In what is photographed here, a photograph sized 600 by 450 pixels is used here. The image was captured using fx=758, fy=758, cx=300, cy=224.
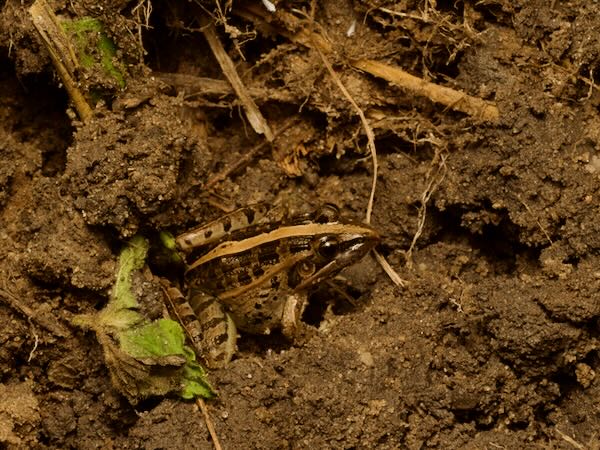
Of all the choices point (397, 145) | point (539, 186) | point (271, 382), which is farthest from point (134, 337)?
point (539, 186)

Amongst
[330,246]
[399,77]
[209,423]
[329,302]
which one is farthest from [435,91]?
[209,423]

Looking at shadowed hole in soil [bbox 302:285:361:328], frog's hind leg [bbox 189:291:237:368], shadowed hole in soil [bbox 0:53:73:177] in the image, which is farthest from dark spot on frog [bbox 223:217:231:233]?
shadowed hole in soil [bbox 0:53:73:177]

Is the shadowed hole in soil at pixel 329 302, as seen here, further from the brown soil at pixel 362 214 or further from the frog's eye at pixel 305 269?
the frog's eye at pixel 305 269

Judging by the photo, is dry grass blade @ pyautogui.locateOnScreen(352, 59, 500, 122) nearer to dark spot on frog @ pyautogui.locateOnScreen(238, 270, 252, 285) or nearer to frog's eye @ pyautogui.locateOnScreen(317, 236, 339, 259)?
frog's eye @ pyautogui.locateOnScreen(317, 236, 339, 259)

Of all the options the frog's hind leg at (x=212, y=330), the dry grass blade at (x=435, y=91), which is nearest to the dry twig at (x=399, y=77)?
the dry grass blade at (x=435, y=91)

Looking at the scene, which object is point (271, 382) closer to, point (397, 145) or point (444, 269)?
point (444, 269)

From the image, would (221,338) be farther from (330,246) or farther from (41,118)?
(41,118)
